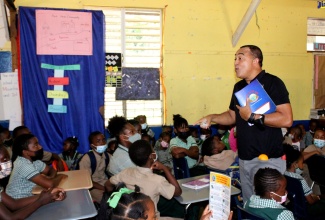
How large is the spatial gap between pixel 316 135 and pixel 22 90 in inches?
162

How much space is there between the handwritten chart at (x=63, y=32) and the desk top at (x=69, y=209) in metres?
3.04

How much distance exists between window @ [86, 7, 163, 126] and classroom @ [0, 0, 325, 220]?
0.02m

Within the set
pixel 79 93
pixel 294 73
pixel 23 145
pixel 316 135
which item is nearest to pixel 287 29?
pixel 294 73

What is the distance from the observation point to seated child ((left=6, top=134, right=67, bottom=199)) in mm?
2592

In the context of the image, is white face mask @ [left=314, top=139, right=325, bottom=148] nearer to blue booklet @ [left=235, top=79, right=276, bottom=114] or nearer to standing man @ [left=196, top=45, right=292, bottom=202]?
standing man @ [left=196, top=45, right=292, bottom=202]

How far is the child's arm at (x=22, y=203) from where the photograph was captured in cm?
203

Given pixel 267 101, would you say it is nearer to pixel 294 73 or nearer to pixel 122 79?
pixel 122 79

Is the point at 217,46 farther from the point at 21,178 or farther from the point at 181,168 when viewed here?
the point at 21,178

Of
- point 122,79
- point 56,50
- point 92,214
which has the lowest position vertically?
point 92,214

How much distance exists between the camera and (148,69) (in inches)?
232

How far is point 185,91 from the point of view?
6.11 meters

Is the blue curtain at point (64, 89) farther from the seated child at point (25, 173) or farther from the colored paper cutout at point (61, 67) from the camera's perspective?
the seated child at point (25, 173)

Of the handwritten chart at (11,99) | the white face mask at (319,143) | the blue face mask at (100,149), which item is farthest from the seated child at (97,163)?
the white face mask at (319,143)

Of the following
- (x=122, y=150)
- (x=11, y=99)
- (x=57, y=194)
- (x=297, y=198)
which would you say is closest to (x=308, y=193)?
(x=297, y=198)
